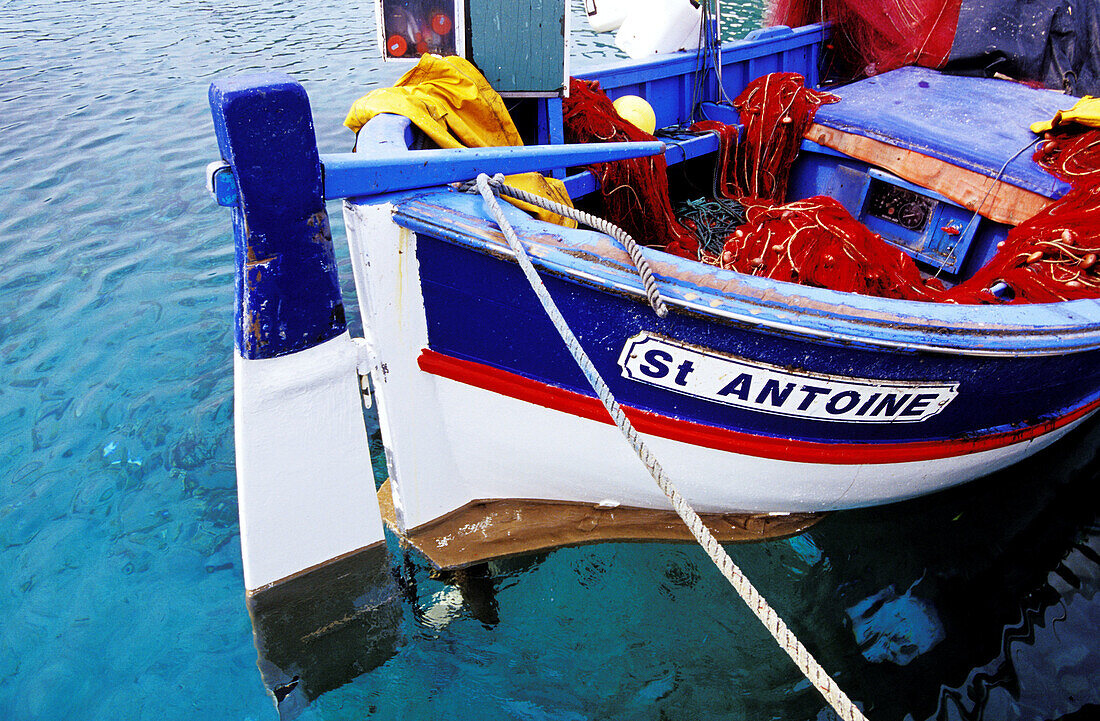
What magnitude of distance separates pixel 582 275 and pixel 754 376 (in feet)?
2.38

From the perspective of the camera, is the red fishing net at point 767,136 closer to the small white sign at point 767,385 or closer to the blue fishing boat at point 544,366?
the blue fishing boat at point 544,366

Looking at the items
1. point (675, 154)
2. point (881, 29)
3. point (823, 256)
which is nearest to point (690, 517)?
point (823, 256)

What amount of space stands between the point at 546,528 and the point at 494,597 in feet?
1.61

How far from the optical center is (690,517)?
158cm

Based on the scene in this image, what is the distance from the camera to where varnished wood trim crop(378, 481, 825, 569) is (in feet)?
9.29

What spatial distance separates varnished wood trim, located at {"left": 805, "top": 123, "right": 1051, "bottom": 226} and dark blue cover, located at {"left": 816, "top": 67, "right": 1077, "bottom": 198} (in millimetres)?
38

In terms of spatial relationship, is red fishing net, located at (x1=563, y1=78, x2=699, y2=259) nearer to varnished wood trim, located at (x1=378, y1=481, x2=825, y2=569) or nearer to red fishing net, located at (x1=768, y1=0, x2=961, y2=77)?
varnished wood trim, located at (x1=378, y1=481, x2=825, y2=569)

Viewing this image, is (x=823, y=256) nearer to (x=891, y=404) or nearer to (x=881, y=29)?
(x=891, y=404)

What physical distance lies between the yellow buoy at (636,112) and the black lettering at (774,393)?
2.55 m

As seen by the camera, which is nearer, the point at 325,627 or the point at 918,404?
the point at 918,404

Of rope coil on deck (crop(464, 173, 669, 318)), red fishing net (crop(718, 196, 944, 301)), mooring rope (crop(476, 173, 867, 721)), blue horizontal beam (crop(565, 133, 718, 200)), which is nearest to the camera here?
mooring rope (crop(476, 173, 867, 721))

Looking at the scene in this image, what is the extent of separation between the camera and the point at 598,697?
279 centimetres

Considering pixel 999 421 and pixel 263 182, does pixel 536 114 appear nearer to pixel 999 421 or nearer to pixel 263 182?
pixel 263 182

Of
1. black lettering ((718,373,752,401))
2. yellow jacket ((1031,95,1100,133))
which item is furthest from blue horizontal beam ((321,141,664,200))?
yellow jacket ((1031,95,1100,133))
